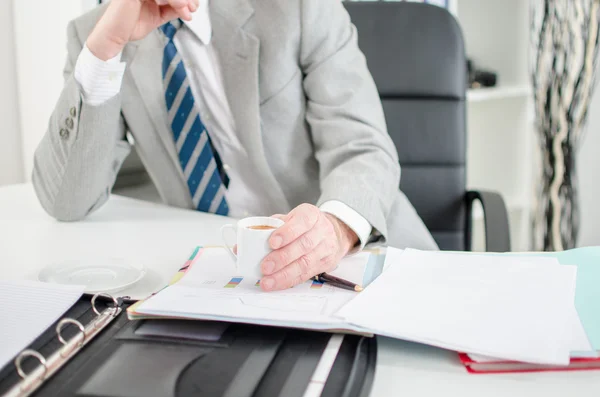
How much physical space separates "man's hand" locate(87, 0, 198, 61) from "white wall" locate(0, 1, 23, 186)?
0.82 meters

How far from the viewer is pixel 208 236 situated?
3.42 ft

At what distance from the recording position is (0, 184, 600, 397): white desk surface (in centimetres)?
54

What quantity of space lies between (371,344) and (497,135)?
2229mm

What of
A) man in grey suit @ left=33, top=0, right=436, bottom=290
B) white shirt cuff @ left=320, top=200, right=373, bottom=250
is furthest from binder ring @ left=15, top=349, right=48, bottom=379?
man in grey suit @ left=33, top=0, right=436, bottom=290

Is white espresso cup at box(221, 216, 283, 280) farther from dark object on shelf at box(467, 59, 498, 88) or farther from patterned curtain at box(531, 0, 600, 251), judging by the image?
dark object on shelf at box(467, 59, 498, 88)

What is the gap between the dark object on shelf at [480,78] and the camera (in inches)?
97.9

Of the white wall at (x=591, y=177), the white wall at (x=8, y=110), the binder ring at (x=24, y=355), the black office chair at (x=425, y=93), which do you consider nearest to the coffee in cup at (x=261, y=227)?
the binder ring at (x=24, y=355)

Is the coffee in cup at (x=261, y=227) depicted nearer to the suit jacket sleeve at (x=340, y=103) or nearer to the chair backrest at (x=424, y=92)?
the suit jacket sleeve at (x=340, y=103)

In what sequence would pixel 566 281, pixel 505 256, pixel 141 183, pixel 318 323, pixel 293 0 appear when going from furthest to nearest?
pixel 141 183 → pixel 293 0 → pixel 505 256 → pixel 566 281 → pixel 318 323

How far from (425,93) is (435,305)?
86 centimetres

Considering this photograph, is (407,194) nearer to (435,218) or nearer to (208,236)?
(435,218)

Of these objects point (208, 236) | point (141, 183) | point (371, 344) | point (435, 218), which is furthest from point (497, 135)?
point (371, 344)

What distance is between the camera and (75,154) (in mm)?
1142

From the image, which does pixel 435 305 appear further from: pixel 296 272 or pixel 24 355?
pixel 24 355
